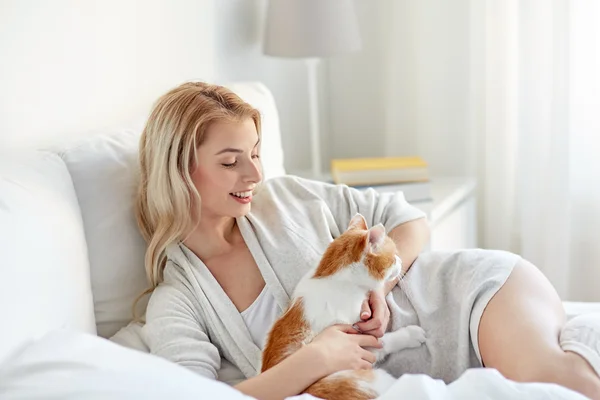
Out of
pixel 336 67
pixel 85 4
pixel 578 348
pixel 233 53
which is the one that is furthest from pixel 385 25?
pixel 578 348

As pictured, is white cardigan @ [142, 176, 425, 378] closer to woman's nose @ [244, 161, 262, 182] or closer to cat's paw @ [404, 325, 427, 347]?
woman's nose @ [244, 161, 262, 182]

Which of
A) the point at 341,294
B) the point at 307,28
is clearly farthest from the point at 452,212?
the point at 341,294

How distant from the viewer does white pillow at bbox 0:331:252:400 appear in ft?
3.24

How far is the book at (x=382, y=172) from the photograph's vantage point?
2504 mm

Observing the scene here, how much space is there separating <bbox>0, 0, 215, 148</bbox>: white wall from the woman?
0.82ft

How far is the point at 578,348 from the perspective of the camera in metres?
1.33

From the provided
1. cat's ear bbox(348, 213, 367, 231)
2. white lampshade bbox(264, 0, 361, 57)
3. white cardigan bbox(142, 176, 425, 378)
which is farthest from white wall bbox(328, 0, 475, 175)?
cat's ear bbox(348, 213, 367, 231)

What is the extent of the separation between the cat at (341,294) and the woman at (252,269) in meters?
0.02

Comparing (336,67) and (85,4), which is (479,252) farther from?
(336,67)

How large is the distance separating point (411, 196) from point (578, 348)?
1171mm

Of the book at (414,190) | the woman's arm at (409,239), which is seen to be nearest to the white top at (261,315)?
the woman's arm at (409,239)

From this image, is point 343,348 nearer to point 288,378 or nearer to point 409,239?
point 288,378

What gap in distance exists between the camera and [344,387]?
4.28 feet

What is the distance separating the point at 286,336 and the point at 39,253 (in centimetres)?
41
